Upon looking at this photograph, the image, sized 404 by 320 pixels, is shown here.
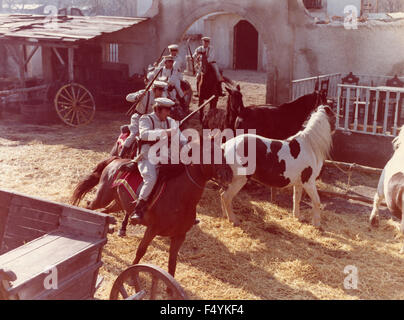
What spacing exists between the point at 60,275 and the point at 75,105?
1228cm

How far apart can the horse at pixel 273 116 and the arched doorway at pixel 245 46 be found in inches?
788

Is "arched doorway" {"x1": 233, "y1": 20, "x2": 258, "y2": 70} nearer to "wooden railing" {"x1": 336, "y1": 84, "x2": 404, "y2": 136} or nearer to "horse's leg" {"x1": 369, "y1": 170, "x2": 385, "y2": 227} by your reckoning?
"wooden railing" {"x1": 336, "y1": 84, "x2": 404, "y2": 136}

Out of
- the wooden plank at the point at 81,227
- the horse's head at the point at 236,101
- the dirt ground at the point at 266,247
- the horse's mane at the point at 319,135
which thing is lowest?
the dirt ground at the point at 266,247

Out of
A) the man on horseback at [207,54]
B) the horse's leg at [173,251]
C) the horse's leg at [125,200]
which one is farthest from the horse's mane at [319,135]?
the man on horseback at [207,54]

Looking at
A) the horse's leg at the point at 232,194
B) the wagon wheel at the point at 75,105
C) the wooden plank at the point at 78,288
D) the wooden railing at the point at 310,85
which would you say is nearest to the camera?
the wooden plank at the point at 78,288

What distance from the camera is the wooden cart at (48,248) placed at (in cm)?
371

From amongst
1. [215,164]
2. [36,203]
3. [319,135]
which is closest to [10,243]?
[36,203]

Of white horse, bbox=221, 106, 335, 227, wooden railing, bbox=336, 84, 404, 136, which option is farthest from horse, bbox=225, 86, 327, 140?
white horse, bbox=221, 106, 335, 227

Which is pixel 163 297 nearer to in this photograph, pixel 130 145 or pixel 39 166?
pixel 130 145

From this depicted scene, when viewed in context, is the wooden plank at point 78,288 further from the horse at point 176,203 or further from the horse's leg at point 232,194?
the horse's leg at point 232,194

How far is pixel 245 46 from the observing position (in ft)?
96.6

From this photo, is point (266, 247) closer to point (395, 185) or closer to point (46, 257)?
point (395, 185)

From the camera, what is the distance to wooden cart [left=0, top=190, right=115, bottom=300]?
12.2 feet
